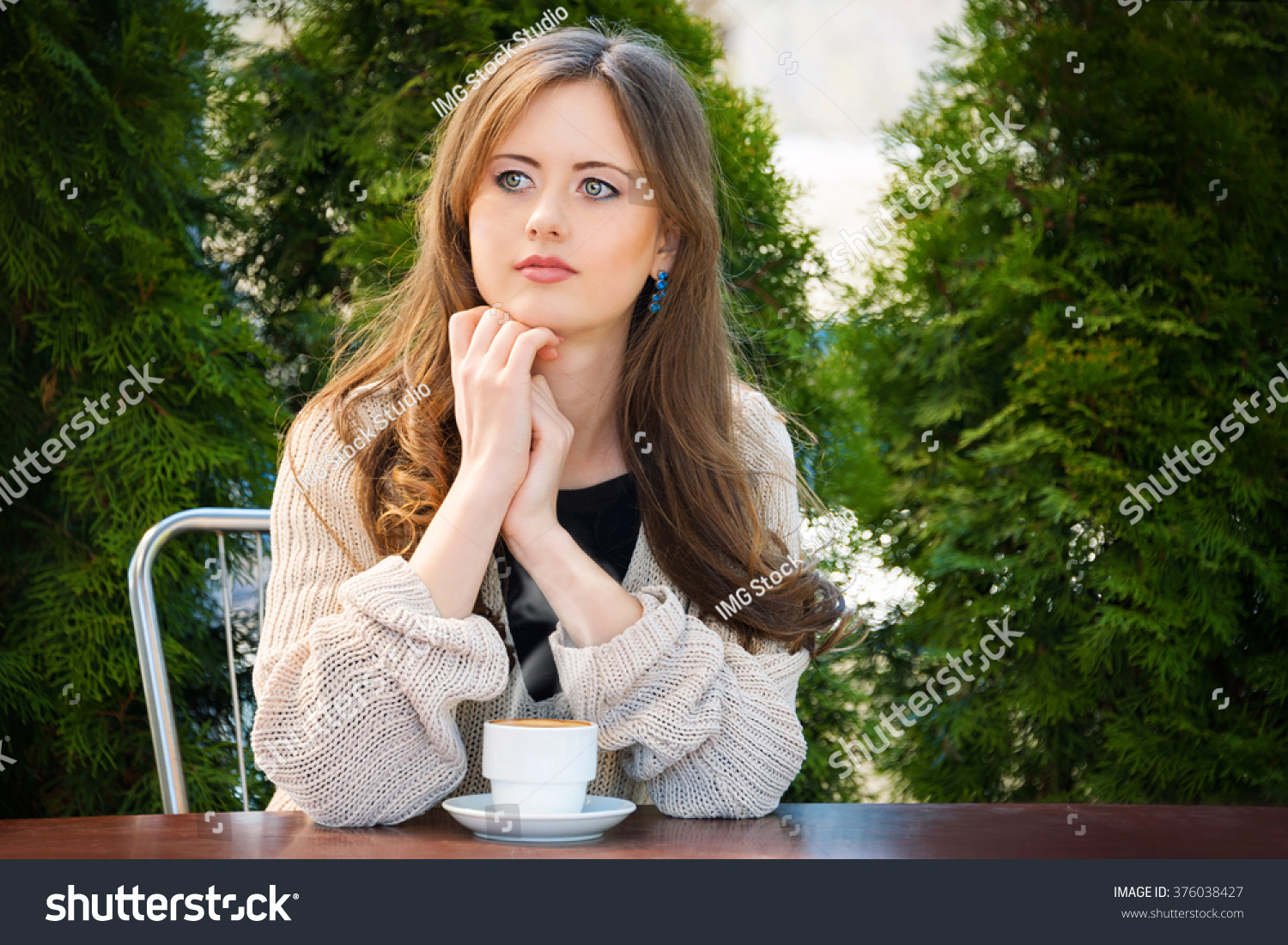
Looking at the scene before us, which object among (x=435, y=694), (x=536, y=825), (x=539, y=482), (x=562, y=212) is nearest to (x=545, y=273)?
(x=562, y=212)

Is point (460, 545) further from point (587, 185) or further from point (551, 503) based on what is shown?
point (587, 185)

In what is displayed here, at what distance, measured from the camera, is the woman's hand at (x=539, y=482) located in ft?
4.09

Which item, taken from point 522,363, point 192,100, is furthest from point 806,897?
point 192,100

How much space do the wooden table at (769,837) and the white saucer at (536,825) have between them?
0.04 ft

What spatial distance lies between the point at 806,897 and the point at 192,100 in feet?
6.66

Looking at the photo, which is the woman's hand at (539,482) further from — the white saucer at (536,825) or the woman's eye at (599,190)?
the white saucer at (536,825)

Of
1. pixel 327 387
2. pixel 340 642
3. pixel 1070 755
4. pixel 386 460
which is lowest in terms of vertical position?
pixel 1070 755

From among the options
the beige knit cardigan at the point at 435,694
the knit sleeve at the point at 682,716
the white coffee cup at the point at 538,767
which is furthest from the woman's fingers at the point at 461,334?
the white coffee cup at the point at 538,767

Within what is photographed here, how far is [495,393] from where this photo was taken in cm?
125

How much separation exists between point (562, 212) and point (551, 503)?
320 mm

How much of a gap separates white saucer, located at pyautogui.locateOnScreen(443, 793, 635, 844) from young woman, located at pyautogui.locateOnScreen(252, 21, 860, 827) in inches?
5.7

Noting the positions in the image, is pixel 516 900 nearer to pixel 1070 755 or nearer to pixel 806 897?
pixel 806 897

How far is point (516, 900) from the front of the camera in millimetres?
776

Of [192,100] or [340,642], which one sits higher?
[192,100]
